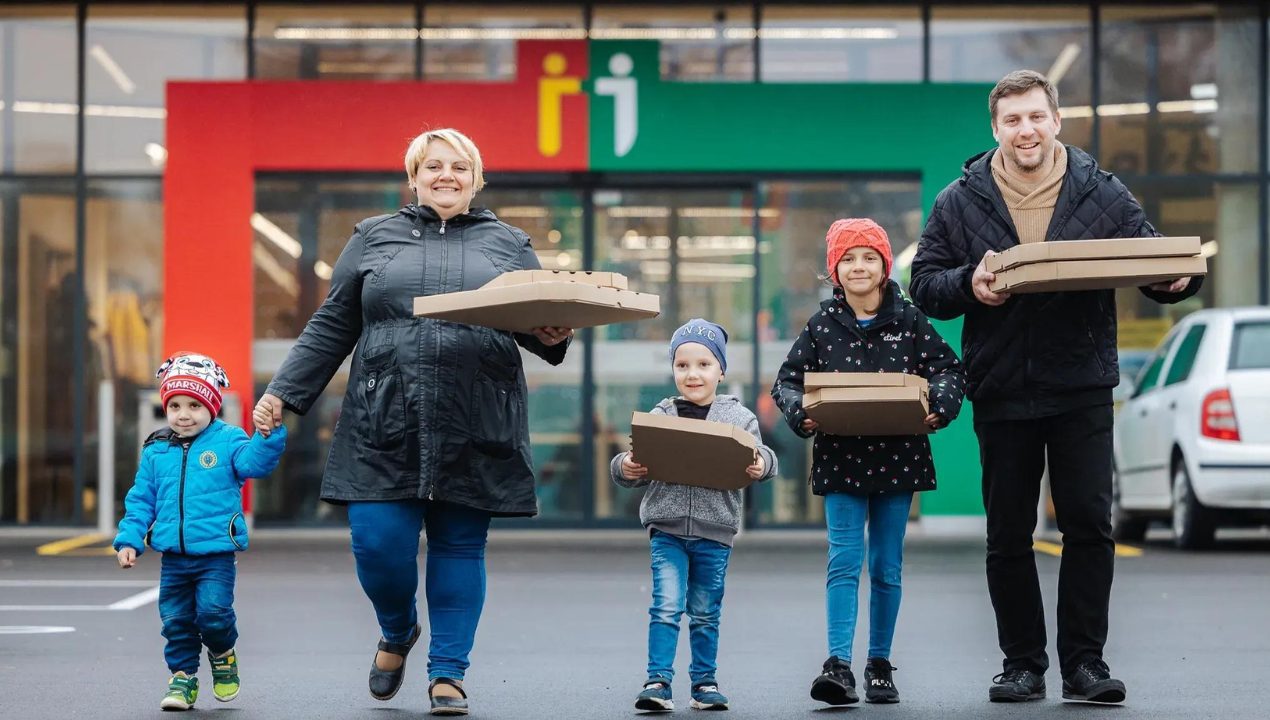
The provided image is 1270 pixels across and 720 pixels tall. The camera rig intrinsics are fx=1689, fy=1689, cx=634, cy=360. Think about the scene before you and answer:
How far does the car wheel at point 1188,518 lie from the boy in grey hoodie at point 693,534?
6.42m

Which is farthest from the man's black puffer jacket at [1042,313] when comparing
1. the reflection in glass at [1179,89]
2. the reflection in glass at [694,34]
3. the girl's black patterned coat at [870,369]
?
the reflection in glass at [1179,89]

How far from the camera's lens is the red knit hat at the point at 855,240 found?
5.46 metres

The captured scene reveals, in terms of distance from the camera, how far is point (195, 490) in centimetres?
538

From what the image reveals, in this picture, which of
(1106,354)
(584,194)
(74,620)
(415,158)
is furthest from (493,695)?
(584,194)

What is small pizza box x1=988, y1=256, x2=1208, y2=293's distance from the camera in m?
5.01

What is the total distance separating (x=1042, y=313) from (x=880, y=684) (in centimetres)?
129

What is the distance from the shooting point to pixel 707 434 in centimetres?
517

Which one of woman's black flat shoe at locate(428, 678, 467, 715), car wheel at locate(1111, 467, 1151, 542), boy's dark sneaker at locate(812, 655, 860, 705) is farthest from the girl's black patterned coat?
car wheel at locate(1111, 467, 1151, 542)

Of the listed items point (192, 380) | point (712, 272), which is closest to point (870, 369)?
point (192, 380)

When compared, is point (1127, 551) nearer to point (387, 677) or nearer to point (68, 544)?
point (387, 677)

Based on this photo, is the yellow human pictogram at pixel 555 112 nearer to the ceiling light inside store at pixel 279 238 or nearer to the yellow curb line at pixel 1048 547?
the ceiling light inside store at pixel 279 238

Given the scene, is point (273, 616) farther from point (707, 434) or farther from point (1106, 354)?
point (1106, 354)

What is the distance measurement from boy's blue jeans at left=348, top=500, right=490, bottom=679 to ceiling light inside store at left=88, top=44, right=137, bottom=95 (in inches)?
397

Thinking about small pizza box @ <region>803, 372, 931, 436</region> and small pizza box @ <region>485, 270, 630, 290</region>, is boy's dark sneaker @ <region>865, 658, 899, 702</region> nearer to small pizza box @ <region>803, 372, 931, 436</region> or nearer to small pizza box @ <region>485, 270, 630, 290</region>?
small pizza box @ <region>803, 372, 931, 436</region>
